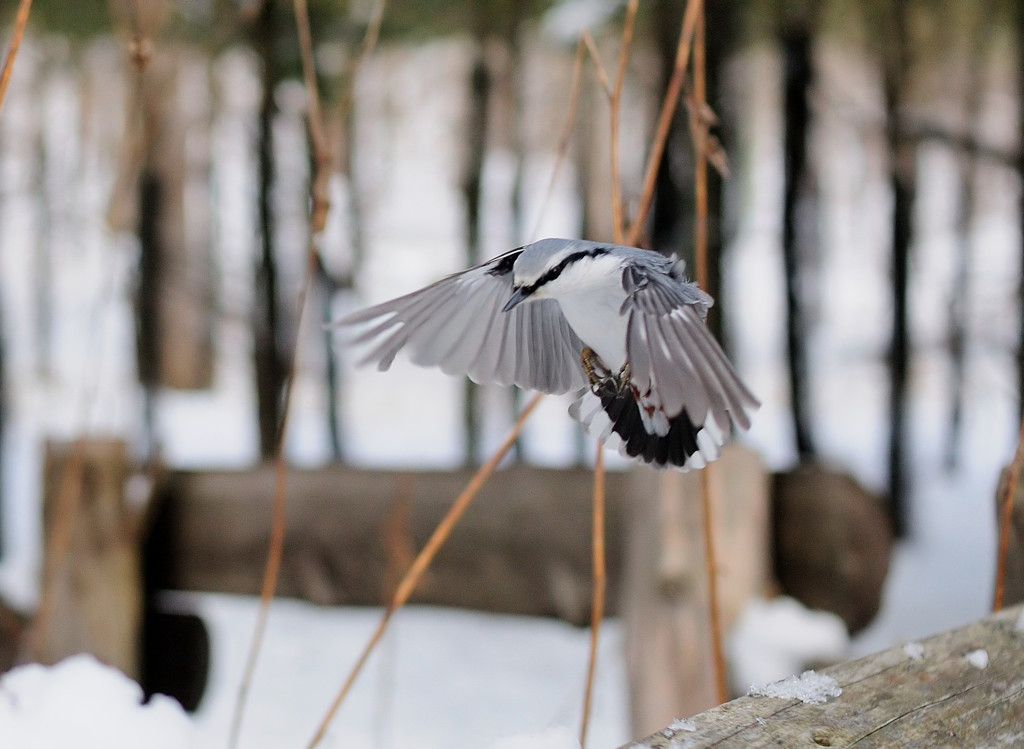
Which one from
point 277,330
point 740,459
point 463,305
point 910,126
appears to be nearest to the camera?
point 463,305

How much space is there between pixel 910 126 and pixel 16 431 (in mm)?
4163

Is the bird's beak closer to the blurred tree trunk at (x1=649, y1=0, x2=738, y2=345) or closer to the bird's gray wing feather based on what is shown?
the bird's gray wing feather

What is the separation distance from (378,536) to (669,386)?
137 centimetres

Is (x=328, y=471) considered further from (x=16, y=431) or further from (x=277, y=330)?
(x=16, y=431)

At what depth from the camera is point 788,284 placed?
2941mm

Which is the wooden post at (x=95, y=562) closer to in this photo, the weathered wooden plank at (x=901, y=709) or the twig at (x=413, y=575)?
the twig at (x=413, y=575)

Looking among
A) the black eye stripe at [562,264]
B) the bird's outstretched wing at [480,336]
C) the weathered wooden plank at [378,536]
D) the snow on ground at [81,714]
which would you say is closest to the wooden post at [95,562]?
the weathered wooden plank at [378,536]

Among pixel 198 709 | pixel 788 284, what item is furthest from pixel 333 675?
pixel 788 284

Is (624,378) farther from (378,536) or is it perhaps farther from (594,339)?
(378,536)

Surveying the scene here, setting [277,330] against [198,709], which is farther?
[277,330]

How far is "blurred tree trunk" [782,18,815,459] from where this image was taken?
2824 mm

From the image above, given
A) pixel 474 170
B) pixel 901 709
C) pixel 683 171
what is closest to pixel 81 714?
pixel 901 709

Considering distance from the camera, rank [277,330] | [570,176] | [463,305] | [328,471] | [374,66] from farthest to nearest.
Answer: [570,176]
[374,66]
[277,330]
[328,471]
[463,305]

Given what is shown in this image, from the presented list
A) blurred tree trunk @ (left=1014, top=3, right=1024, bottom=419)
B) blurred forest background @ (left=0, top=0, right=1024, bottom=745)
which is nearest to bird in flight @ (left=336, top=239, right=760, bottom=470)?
blurred forest background @ (left=0, top=0, right=1024, bottom=745)
